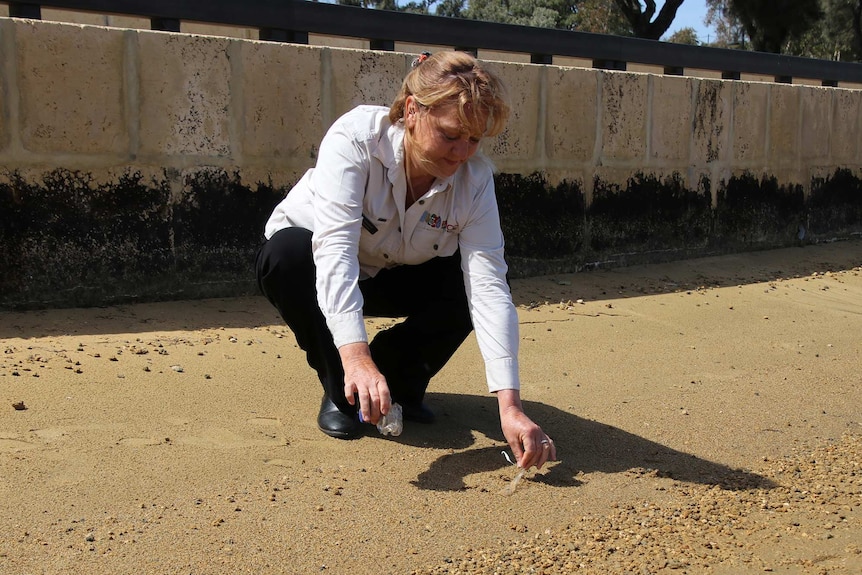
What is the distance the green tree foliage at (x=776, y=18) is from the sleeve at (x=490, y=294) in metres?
28.1

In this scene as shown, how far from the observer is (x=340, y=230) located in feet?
9.70

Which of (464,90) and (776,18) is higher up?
(776,18)

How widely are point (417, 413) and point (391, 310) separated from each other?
1.29 ft

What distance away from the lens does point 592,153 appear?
6.23 metres

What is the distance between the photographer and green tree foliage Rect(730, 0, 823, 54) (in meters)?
28.8

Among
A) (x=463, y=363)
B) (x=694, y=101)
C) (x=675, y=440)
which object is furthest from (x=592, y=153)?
(x=675, y=440)

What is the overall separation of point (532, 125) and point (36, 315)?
3108mm

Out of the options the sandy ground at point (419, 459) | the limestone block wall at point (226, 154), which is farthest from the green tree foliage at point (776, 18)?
the sandy ground at point (419, 459)

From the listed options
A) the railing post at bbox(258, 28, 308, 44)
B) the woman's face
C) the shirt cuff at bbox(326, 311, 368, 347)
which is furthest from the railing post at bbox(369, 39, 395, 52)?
the shirt cuff at bbox(326, 311, 368, 347)

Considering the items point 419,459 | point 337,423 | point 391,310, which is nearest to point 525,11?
point 391,310

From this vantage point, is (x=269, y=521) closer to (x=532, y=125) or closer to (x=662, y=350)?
(x=662, y=350)

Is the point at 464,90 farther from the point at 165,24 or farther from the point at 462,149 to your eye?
the point at 165,24

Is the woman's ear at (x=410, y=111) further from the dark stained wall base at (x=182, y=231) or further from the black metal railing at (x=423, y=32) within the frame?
the black metal railing at (x=423, y=32)

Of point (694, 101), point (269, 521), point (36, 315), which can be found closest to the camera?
point (269, 521)
